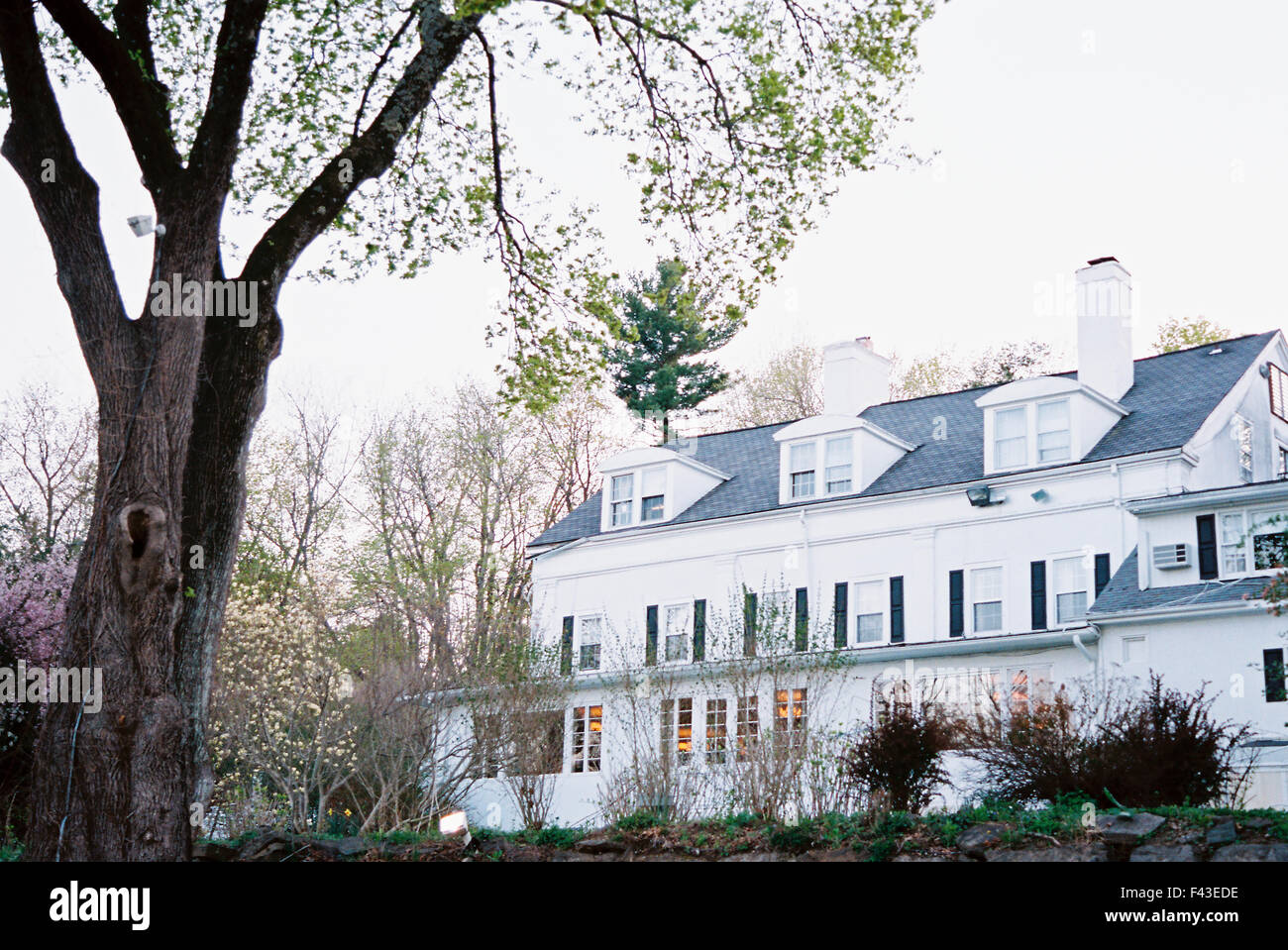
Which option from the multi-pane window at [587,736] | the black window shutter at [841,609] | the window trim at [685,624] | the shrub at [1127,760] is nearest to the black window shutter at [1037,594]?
the black window shutter at [841,609]

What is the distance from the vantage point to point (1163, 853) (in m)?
11.2

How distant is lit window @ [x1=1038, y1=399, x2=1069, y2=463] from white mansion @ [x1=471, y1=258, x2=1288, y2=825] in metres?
0.05

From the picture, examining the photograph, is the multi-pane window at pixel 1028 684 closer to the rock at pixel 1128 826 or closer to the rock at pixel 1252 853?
the rock at pixel 1128 826

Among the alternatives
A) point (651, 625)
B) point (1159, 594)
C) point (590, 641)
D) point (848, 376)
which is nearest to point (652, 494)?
point (651, 625)

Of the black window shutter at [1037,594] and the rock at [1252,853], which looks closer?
the rock at [1252,853]

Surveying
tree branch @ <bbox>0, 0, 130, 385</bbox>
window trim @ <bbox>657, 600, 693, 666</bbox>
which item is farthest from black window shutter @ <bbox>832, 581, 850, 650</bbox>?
tree branch @ <bbox>0, 0, 130, 385</bbox>

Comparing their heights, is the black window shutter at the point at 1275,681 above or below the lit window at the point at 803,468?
below

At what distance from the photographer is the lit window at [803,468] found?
29797 mm

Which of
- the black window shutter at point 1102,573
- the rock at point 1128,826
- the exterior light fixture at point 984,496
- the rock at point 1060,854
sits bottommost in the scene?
the rock at point 1060,854

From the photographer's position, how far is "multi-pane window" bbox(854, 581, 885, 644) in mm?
27578

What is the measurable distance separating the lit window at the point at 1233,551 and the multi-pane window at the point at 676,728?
953cm

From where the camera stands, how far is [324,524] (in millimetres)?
38156

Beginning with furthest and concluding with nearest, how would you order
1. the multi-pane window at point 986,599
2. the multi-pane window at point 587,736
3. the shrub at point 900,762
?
1. the multi-pane window at point 587,736
2. the multi-pane window at point 986,599
3. the shrub at point 900,762

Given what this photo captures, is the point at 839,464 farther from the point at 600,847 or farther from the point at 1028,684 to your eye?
the point at 600,847
